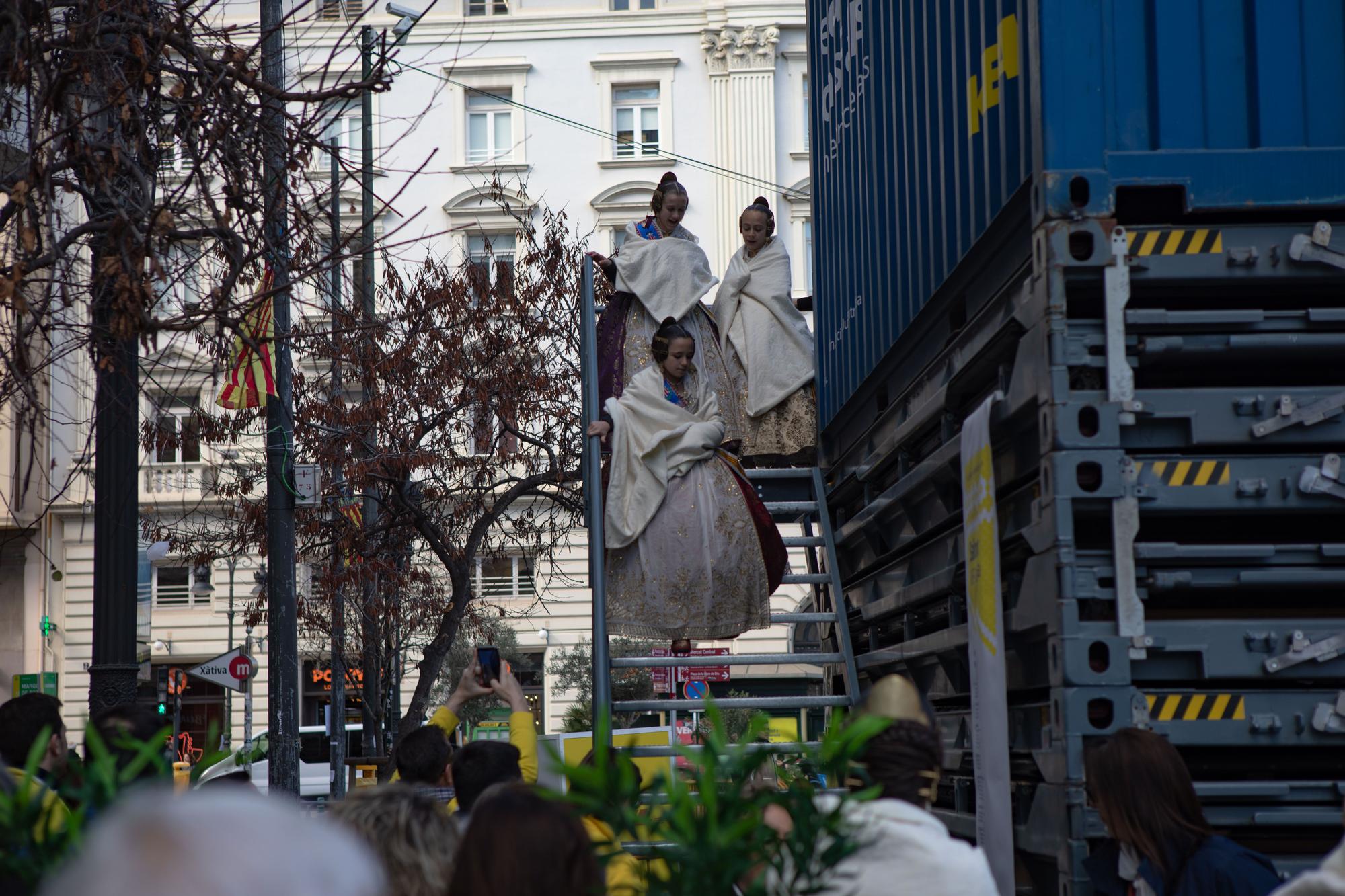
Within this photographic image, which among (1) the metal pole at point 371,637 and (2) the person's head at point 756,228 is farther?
(1) the metal pole at point 371,637

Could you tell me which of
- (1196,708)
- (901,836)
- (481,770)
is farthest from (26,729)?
(1196,708)

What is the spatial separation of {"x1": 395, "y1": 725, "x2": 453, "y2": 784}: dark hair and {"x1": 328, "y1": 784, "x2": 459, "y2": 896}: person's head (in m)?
2.23

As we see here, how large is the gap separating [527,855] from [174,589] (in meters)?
33.4

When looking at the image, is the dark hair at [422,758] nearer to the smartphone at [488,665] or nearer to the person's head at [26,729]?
the smartphone at [488,665]

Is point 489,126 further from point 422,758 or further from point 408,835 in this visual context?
point 408,835

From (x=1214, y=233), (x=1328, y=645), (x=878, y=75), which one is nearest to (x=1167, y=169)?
(x=1214, y=233)

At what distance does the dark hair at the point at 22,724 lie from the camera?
3979 mm

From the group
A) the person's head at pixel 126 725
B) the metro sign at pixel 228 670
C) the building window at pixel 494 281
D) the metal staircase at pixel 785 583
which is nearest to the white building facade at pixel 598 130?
the metro sign at pixel 228 670

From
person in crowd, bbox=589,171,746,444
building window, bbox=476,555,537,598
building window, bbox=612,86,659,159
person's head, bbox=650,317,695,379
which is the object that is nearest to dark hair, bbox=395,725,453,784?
person's head, bbox=650,317,695,379

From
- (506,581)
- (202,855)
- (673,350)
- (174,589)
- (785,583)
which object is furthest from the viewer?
(174,589)

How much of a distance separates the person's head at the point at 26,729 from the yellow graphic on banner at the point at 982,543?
264 cm

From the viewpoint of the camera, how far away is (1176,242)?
4070mm

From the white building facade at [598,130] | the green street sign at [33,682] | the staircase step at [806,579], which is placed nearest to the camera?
the staircase step at [806,579]

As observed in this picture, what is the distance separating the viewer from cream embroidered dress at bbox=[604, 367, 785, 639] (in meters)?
7.37
